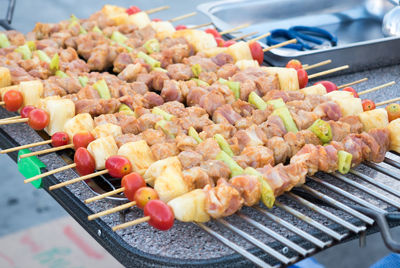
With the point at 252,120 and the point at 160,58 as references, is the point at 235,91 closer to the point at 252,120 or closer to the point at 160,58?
the point at 252,120

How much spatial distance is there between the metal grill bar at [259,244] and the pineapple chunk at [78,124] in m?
0.87

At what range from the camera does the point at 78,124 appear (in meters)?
2.62

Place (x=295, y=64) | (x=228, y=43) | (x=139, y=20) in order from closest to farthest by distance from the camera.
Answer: (x=295, y=64) → (x=228, y=43) → (x=139, y=20)

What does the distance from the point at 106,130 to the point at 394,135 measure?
4.29 ft

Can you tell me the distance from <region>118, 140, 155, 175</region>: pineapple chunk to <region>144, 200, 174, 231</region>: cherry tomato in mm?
323

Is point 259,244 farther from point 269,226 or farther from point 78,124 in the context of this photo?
point 78,124

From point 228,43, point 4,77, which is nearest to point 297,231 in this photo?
point 4,77

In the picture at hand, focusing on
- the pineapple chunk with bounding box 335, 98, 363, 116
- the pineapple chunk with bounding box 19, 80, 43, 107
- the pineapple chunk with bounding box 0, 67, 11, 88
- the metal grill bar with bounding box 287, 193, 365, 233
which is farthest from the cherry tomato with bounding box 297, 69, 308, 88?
the pineapple chunk with bounding box 0, 67, 11, 88

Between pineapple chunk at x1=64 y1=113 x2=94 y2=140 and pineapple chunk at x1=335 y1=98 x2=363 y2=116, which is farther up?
pineapple chunk at x1=335 y1=98 x2=363 y2=116

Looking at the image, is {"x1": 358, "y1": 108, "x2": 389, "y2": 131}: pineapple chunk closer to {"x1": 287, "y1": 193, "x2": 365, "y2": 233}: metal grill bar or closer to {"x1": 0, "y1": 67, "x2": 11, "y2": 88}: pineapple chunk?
{"x1": 287, "y1": 193, "x2": 365, "y2": 233}: metal grill bar

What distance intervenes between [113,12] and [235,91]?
1566mm

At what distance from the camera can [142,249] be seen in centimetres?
207

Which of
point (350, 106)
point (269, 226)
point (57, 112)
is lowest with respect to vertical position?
point (269, 226)

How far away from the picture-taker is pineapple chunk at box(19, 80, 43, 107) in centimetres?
287
